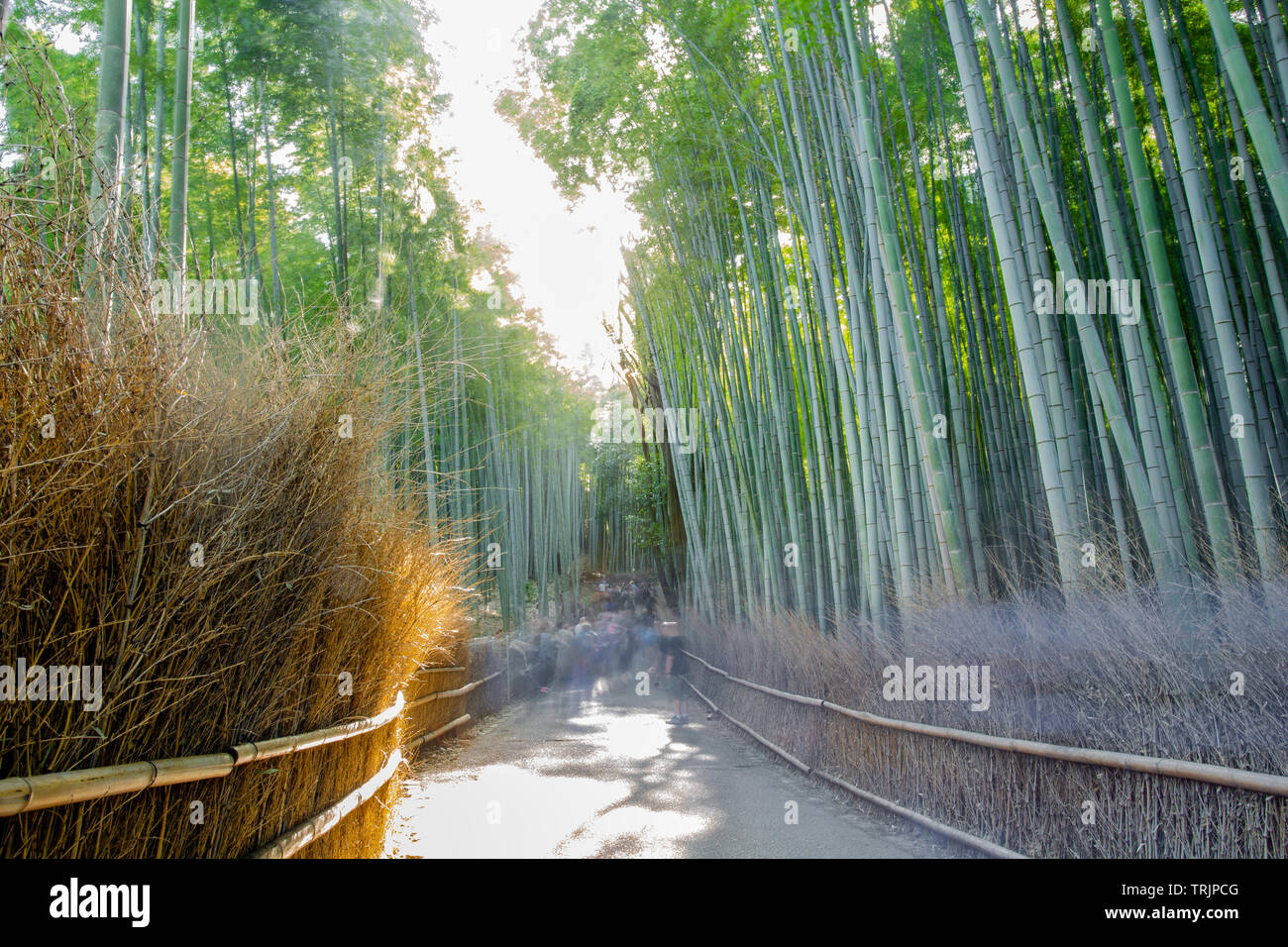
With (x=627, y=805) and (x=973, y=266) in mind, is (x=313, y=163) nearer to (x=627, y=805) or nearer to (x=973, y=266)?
(x=973, y=266)

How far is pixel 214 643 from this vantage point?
1.56 meters

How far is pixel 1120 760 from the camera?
2.05 metres

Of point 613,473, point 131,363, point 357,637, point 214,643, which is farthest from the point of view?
point 613,473

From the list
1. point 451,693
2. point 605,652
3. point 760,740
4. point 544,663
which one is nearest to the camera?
point 760,740

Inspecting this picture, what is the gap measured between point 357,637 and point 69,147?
4.49 feet

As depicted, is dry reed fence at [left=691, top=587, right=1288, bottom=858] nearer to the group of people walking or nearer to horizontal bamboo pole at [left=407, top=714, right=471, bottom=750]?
horizontal bamboo pole at [left=407, top=714, right=471, bottom=750]

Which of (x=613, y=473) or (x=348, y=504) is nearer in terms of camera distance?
(x=348, y=504)

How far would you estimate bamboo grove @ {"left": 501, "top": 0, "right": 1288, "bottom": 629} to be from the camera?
112 inches

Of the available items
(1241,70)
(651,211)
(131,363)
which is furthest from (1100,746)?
(651,211)

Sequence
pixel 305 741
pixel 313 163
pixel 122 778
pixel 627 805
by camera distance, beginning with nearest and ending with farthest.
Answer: pixel 122 778 < pixel 305 741 < pixel 627 805 < pixel 313 163

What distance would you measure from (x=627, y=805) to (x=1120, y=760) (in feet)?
6.28

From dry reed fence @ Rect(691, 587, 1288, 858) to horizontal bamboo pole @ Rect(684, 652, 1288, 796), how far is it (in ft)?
0.11

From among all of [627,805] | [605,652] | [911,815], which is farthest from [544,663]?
[911,815]
